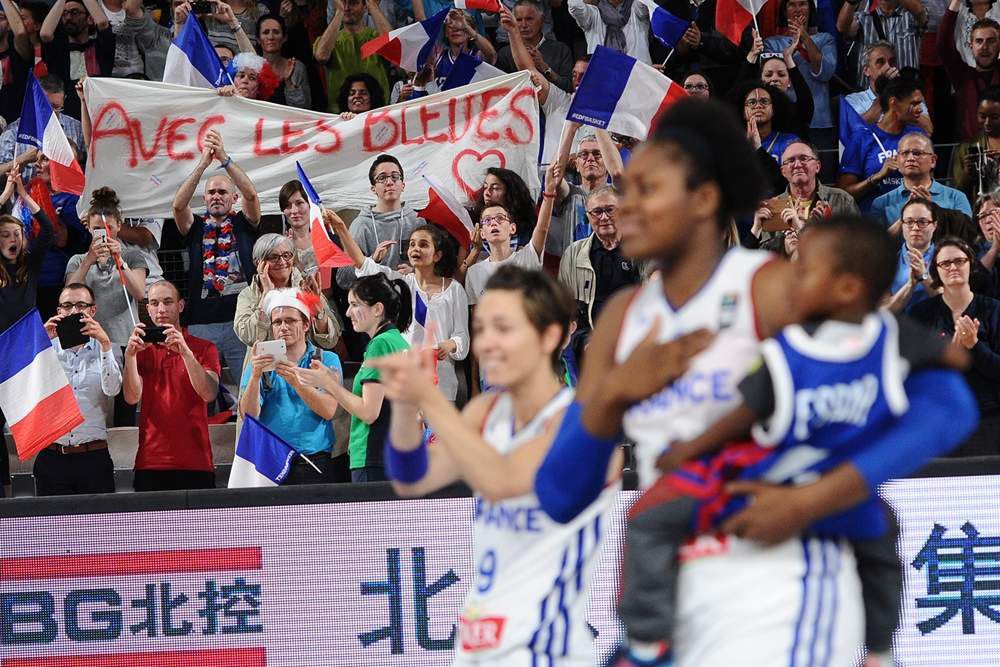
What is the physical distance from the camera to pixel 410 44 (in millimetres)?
Result: 12180

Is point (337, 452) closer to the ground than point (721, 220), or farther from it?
closer to the ground

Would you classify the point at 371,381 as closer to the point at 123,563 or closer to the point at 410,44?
the point at 123,563

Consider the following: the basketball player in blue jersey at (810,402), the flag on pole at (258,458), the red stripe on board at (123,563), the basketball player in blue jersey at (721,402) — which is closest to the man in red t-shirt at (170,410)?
the flag on pole at (258,458)

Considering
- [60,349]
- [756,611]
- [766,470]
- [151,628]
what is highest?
[766,470]

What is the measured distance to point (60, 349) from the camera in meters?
9.29

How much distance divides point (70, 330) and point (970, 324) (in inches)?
207

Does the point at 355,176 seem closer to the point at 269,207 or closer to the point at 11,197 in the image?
the point at 269,207

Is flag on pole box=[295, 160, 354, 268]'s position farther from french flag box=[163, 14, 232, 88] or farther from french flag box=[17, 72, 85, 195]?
french flag box=[163, 14, 232, 88]

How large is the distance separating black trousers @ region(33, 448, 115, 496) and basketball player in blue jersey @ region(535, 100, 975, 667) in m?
6.13

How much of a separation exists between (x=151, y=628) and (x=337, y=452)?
5.91ft

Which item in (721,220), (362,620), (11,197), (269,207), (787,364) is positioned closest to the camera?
(787,364)

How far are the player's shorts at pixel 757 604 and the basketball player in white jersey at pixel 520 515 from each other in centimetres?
86

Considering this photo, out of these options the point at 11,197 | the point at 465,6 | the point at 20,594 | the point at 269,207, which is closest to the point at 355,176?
the point at 269,207

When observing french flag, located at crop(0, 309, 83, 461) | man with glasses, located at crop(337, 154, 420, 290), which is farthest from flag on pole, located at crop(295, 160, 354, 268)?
french flag, located at crop(0, 309, 83, 461)
